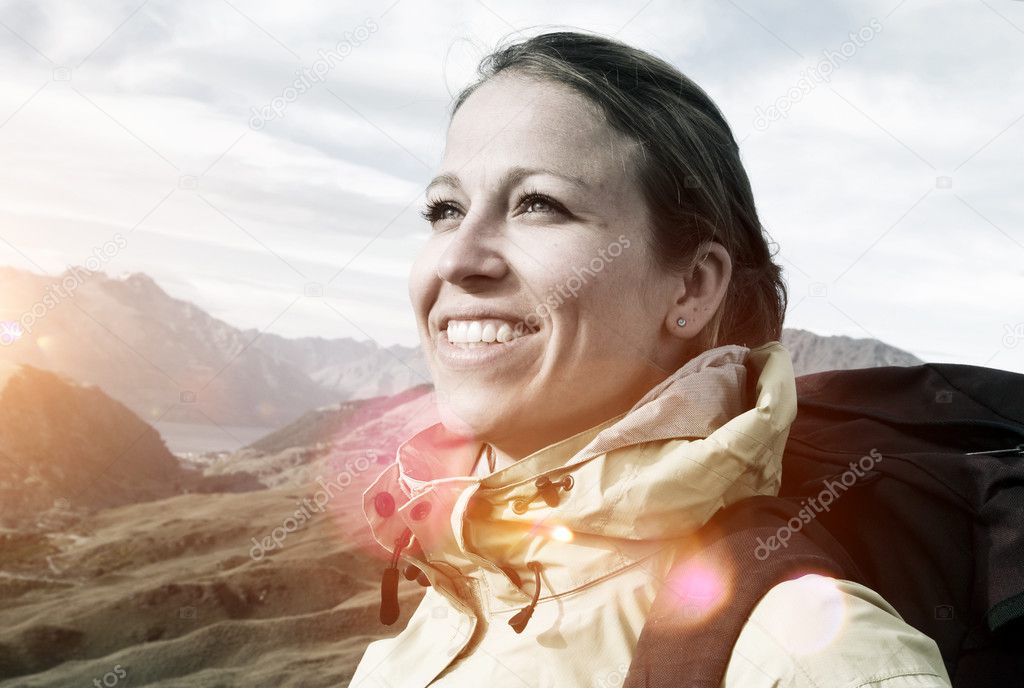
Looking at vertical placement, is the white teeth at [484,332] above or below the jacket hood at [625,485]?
above

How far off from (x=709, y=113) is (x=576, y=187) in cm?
47

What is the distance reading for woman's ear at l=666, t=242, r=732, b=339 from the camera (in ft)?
5.73

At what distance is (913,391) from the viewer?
183cm

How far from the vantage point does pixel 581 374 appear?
161cm

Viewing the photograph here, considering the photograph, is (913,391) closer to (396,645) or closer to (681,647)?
(681,647)

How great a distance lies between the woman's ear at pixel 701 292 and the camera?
1746 mm

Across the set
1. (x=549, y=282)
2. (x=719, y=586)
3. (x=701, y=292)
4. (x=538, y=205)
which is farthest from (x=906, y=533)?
(x=538, y=205)

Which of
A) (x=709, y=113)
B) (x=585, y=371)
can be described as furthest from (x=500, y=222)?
(x=709, y=113)

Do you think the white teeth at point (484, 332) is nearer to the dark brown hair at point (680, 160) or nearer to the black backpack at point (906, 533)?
the dark brown hair at point (680, 160)

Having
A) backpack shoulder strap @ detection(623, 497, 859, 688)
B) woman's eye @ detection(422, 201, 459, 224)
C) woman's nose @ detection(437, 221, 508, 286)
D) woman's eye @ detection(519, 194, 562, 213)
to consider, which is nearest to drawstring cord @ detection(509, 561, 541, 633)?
backpack shoulder strap @ detection(623, 497, 859, 688)

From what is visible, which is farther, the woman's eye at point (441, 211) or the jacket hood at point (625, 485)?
the woman's eye at point (441, 211)

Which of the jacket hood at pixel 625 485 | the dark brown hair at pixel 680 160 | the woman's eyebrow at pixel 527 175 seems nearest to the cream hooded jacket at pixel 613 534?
the jacket hood at pixel 625 485

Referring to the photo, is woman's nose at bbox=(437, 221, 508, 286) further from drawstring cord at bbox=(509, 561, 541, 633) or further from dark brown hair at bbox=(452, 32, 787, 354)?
drawstring cord at bbox=(509, 561, 541, 633)

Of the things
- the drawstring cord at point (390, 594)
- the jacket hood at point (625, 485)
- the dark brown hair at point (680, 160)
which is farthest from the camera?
the drawstring cord at point (390, 594)
